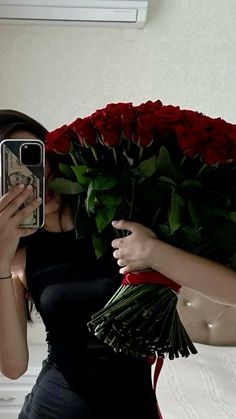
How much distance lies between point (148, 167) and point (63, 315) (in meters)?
0.33

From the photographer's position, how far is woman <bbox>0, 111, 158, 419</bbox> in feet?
3.59

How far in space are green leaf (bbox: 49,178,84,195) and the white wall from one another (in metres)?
1.44

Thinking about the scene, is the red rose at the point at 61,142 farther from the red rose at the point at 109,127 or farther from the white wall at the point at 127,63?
the white wall at the point at 127,63

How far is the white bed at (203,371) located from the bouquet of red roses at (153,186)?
0.65 m

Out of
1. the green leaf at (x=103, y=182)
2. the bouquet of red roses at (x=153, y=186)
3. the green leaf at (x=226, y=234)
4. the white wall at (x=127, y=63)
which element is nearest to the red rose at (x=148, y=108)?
the bouquet of red roses at (x=153, y=186)

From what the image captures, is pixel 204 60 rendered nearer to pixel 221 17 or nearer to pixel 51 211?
pixel 221 17

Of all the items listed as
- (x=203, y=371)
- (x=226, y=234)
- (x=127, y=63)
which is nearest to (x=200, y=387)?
(x=203, y=371)

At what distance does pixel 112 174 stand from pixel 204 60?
1.53 metres

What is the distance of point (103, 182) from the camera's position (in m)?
1.01

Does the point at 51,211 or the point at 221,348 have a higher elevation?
the point at 51,211

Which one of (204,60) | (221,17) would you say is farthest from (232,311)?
(221,17)

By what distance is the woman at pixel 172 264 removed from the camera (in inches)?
39.6

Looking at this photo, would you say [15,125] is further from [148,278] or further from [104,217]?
[148,278]

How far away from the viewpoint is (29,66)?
7.95ft
